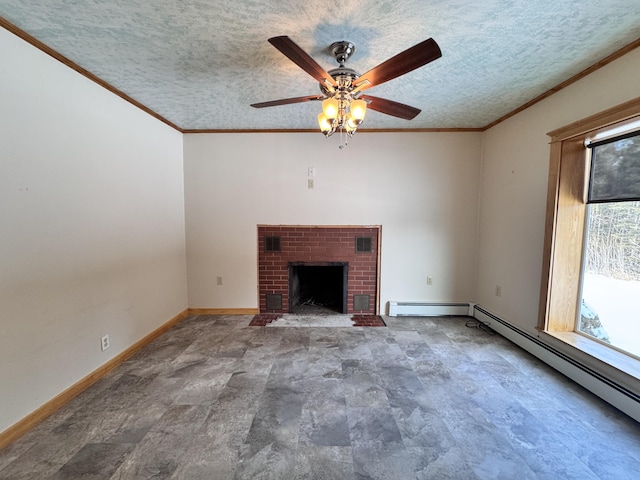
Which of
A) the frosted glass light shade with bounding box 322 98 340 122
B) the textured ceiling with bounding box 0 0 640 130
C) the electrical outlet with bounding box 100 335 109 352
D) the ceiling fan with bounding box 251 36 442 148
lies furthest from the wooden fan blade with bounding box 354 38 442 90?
the electrical outlet with bounding box 100 335 109 352

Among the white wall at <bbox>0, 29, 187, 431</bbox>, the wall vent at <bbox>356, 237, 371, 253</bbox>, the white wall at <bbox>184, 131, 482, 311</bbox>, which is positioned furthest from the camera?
the wall vent at <bbox>356, 237, 371, 253</bbox>

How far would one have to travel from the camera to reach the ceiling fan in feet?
4.05

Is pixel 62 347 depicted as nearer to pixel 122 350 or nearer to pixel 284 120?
pixel 122 350

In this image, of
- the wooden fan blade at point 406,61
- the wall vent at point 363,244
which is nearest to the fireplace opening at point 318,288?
the wall vent at point 363,244

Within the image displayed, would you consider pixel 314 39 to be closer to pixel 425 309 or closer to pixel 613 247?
pixel 613 247

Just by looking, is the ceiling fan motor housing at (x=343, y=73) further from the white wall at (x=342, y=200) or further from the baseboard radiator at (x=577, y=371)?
the baseboard radiator at (x=577, y=371)

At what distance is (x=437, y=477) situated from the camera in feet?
4.05

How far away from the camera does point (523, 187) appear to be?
2539 mm

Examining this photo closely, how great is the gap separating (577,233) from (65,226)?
4080 mm

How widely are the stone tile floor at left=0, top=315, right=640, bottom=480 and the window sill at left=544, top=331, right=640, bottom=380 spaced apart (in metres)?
0.29

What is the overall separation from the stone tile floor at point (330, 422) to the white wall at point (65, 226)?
0.33 metres

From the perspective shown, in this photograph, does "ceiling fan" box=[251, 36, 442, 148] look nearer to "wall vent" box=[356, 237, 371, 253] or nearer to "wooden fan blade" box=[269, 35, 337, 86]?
"wooden fan blade" box=[269, 35, 337, 86]

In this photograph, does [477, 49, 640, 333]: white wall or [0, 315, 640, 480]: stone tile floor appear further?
[477, 49, 640, 333]: white wall

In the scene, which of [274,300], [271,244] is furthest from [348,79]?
[274,300]
